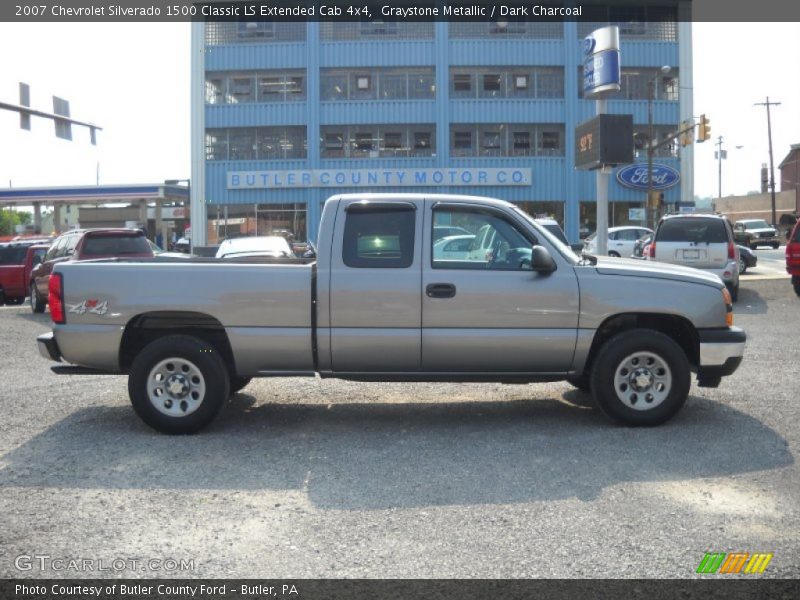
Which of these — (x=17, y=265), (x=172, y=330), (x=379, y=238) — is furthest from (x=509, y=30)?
(x=172, y=330)

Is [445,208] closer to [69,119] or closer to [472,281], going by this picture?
[472,281]

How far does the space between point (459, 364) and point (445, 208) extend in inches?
51.2

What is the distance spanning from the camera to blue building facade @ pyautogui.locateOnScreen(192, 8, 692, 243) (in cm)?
4553

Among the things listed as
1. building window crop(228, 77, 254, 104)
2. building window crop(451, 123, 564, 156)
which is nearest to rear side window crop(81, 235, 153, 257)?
building window crop(451, 123, 564, 156)

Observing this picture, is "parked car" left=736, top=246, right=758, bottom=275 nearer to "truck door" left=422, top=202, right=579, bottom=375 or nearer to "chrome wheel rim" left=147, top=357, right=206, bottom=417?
"truck door" left=422, top=202, right=579, bottom=375

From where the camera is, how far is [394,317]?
7184mm

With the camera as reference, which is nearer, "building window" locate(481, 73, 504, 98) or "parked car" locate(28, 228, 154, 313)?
"parked car" locate(28, 228, 154, 313)

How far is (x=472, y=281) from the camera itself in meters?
7.20

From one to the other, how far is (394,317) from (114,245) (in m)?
11.8

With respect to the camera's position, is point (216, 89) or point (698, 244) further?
point (216, 89)

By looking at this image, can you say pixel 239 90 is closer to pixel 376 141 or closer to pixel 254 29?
pixel 254 29

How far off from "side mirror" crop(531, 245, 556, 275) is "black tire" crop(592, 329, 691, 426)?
0.83 m

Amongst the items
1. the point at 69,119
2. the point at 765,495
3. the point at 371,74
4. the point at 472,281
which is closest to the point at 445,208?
the point at 472,281

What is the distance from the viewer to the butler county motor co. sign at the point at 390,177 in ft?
150
